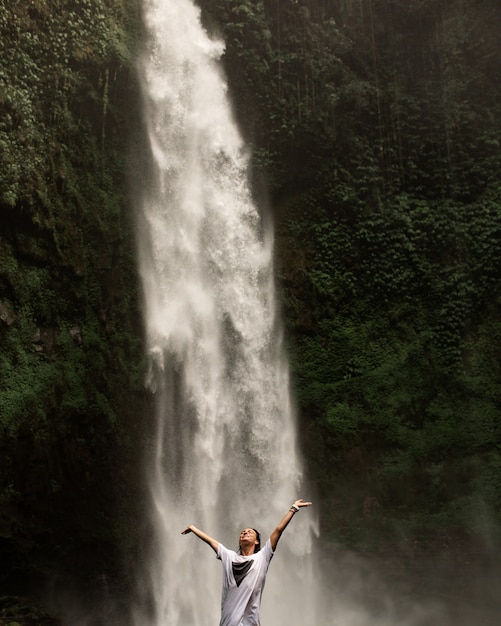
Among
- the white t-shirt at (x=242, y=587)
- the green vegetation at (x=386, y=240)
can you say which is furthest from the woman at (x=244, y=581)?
the green vegetation at (x=386, y=240)

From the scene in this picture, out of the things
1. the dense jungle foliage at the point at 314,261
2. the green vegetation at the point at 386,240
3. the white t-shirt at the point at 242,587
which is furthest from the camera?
the green vegetation at the point at 386,240

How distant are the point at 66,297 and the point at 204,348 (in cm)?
289

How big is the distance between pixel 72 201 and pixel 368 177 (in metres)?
6.59

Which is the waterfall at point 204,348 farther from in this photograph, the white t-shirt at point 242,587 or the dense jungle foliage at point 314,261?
the white t-shirt at point 242,587

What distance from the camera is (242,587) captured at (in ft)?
13.4

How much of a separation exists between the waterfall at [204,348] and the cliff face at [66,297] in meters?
0.62

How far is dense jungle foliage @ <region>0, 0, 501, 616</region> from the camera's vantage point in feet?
40.5

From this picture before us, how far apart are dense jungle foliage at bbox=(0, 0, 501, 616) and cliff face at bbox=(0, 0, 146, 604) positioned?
4cm

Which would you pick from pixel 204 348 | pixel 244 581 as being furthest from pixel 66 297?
pixel 244 581

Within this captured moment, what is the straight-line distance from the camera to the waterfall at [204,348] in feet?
38.7

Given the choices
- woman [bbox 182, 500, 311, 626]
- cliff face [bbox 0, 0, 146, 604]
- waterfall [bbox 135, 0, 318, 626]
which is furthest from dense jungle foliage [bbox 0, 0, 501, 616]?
woman [bbox 182, 500, 311, 626]

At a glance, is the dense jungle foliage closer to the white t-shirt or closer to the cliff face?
the cliff face

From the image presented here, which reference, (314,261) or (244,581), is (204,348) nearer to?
(314,261)

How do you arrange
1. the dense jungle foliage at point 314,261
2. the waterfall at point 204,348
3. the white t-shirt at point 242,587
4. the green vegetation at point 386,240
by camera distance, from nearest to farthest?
the white t-shirt at point 242,587 < the waterfall at point 204,348 < the dense jungle foliage at point 314,261 < the green vegetation at point 386,240
